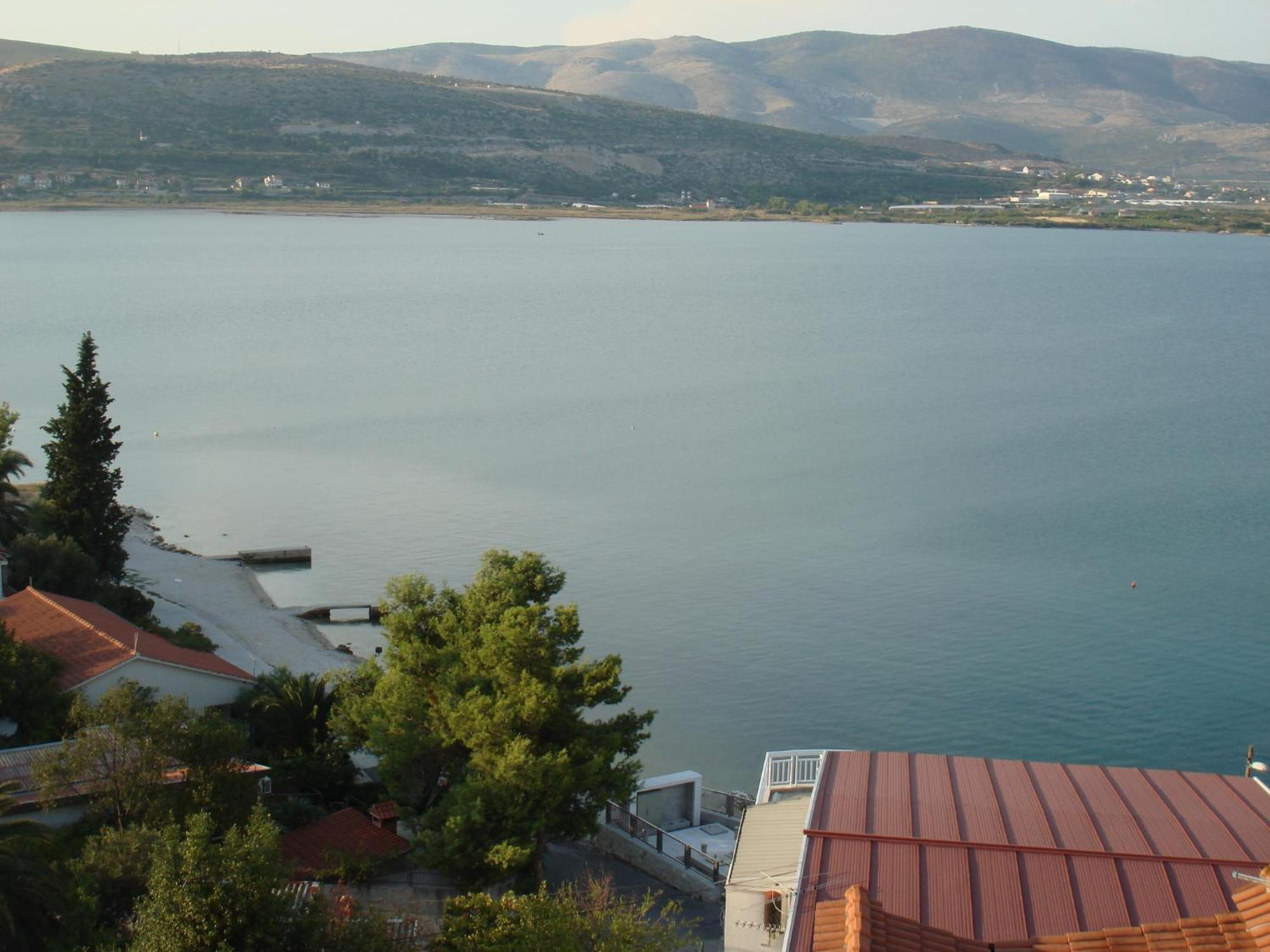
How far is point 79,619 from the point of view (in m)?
16.9

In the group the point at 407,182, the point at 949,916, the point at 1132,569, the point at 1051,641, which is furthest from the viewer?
the point at 407,182

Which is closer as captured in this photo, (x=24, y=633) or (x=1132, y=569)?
(x=24, y=633)

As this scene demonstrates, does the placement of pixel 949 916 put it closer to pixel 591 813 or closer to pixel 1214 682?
pixel 591 813

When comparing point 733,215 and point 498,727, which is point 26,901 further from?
point 733,215

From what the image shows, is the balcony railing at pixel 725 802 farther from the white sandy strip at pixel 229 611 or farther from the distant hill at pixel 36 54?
the distant hill at pixel 36 54

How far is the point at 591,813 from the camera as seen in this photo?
13.2m

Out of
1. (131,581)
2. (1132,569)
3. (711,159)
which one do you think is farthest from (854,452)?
(711,159)

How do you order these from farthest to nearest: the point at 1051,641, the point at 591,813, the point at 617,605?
the point at 617,605, the point at 1051,641, the point at 591,813

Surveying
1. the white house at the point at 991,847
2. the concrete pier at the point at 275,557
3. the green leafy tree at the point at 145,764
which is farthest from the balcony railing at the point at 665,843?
the concrete pier at the point at 275,557

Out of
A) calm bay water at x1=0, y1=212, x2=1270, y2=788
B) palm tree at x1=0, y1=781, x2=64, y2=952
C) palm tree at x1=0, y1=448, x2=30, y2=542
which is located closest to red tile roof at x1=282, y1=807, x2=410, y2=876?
palm tree at x1=0, y1=781, x2=64, y2=952

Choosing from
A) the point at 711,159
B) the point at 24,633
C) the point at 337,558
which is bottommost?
the point at 337,558

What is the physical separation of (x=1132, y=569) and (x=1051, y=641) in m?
5.16

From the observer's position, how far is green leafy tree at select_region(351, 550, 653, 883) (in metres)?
12.6

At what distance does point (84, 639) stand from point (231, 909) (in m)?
8.58
